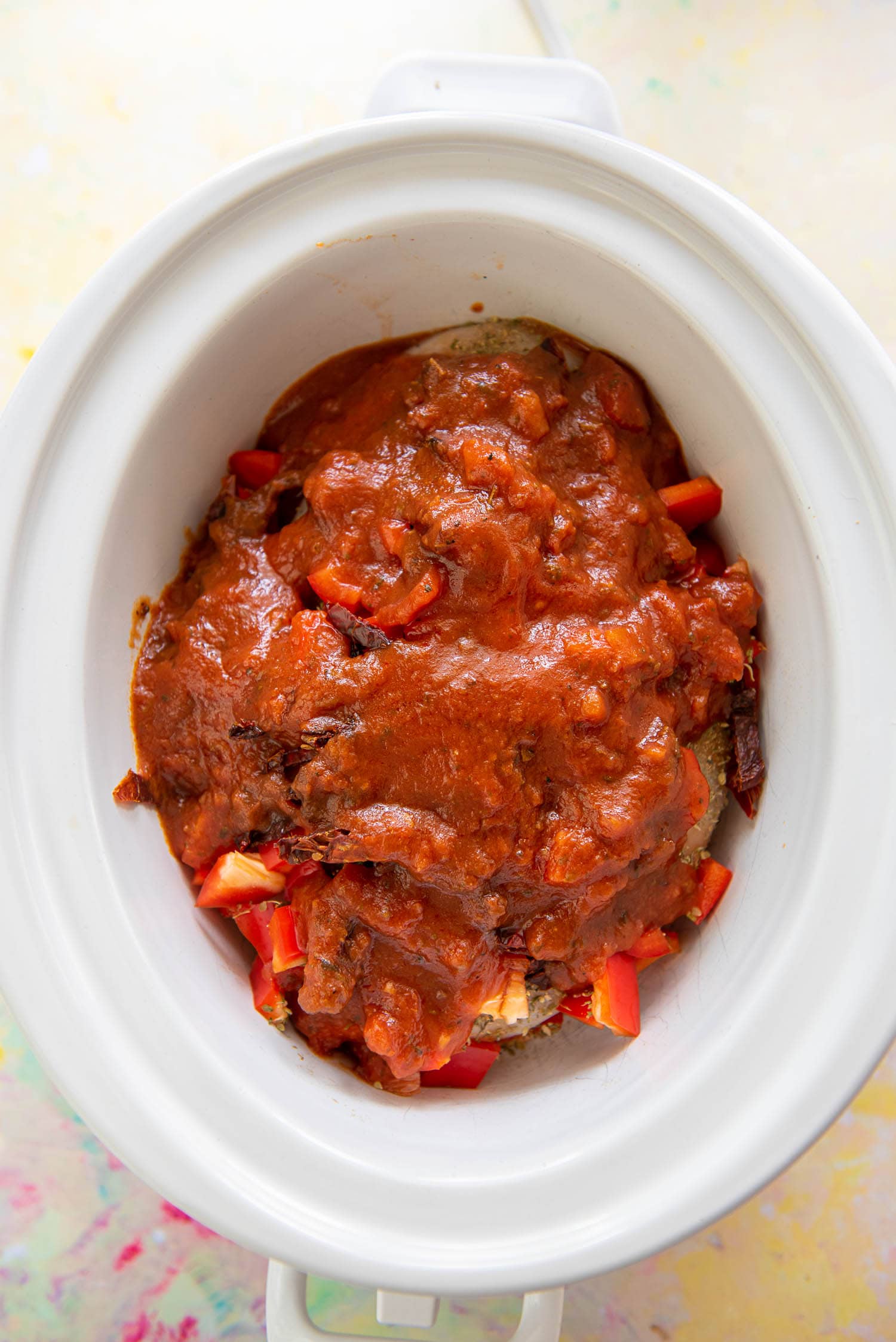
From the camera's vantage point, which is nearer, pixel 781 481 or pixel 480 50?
pixel 781 481

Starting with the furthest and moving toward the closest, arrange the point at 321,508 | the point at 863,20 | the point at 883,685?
the point at 863,20 → the point at 321,508 → the point at 883,685

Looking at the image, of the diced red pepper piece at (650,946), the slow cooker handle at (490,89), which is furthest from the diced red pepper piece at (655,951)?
the slow cooker handle at (490,89)

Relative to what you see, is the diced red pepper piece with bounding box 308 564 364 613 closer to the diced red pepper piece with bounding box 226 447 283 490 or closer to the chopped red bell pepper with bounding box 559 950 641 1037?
the diced red pepper piece with bounding box 226 447 283 490

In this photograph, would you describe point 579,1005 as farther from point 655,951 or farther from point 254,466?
point 254,466

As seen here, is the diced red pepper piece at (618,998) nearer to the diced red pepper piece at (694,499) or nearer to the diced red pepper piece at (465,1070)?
the diced red pepper piece at (465,1070)

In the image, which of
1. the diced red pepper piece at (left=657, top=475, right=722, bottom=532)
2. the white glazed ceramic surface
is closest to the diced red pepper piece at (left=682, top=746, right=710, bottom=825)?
the white glazed ceramic surface

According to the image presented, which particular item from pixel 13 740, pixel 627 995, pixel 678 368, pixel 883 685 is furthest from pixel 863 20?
pixel 13 740

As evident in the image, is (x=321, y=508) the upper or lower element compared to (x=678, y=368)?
lower

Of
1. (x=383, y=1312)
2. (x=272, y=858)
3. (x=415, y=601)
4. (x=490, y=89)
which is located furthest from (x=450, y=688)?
(x=383, y=1312)

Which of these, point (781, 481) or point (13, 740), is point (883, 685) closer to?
point (781, 481)
